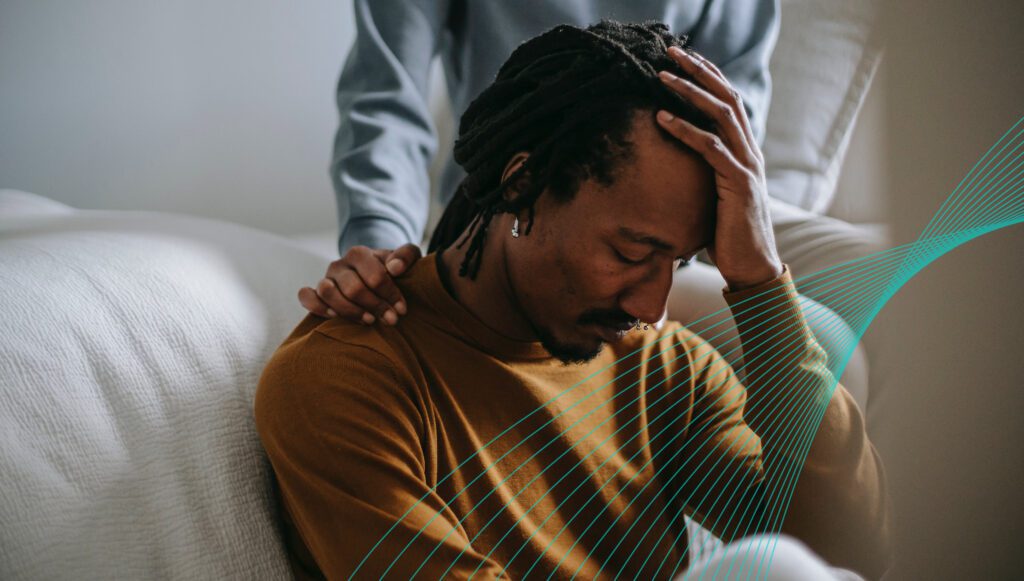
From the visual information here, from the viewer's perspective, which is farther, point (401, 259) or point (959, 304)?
point (401, 259)

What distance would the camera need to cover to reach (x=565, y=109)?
0.61 meters

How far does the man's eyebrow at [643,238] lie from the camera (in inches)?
23.2

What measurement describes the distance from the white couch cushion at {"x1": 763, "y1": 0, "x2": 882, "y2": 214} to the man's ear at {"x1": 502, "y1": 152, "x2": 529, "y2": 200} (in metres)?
0.22

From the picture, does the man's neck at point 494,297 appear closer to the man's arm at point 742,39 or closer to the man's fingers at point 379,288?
the man's fingers at point 379,288

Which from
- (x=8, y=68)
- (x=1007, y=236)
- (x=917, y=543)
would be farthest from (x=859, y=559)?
(x=8, y=68)

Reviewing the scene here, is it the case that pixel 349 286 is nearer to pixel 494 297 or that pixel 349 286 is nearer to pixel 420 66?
pixel 494 297

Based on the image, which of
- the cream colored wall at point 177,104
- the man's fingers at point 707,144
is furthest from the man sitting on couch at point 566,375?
the cream colored wall at point 177,104

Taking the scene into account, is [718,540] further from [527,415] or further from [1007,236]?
[1007,236]

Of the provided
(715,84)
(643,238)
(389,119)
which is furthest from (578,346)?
(389,119)

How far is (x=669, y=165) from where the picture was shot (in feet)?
1.91

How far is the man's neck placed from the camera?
2.27ft

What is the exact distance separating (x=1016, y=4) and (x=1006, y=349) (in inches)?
5.9

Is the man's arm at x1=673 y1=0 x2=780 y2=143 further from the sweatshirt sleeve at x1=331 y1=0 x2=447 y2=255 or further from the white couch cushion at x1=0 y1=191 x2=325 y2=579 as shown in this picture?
the white couch cushion at x1=0 y1=191 x2=325 y2=579

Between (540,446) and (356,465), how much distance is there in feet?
0.54
